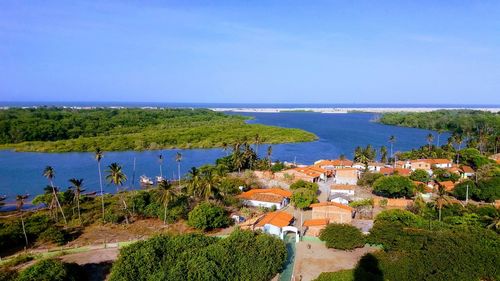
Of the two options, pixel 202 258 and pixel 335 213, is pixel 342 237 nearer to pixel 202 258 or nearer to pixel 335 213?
pixel 335 213

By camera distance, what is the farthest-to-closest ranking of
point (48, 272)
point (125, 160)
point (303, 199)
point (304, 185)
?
point (125, 160) → point (304, 185) → point (303, 199) → point (48, 272)

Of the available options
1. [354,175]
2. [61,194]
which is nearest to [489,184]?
[354,175]

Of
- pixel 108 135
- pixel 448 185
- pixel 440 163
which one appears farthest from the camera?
pixel 108 135

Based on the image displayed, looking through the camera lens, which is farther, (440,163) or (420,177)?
(440,163)

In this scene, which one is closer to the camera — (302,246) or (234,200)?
(302,246)

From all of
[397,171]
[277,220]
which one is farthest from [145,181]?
[397,171]

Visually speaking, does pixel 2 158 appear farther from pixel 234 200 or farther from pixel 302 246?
pixel 302 246

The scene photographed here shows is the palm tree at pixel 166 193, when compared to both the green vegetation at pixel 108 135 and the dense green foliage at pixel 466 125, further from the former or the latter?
the dense green foliage at pixel 466 125

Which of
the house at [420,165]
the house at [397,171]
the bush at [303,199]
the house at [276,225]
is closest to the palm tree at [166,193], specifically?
the house at [276,225]

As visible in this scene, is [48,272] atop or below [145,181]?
atop
